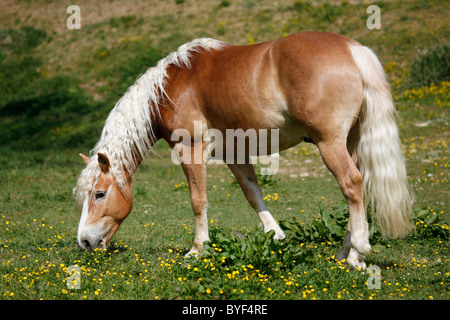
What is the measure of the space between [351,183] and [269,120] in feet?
3.20

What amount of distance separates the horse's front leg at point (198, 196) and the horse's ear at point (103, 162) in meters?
0.81

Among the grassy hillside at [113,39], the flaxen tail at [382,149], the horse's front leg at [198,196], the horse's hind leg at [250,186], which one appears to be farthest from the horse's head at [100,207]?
the grassy hillside at [113,39]

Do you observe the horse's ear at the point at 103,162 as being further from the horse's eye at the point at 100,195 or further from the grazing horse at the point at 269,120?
the horse's eye at the point at 100,195

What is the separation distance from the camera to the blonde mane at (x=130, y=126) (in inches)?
205

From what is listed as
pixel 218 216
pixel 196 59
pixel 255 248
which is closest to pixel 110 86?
pixel 218 216

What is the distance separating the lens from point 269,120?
468cm

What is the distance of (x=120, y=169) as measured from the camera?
5273 millimetres

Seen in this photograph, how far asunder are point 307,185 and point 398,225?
552 centimetres

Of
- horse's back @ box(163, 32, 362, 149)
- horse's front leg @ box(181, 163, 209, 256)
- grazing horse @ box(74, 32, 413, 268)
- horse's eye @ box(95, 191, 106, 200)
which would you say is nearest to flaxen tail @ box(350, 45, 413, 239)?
grazing horse @ box(74, 32, 413, 268)

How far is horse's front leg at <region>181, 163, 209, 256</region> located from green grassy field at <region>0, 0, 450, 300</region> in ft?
0.71

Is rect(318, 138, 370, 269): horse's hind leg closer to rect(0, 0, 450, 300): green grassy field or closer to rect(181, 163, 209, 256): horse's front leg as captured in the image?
rect(0, 0, 450, 300): green grassy field

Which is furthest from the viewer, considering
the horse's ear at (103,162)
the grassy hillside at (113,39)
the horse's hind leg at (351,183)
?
the grassy hillside at (113,39)

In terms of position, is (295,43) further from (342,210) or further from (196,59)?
(342,210)

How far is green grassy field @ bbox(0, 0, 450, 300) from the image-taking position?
436 cm
